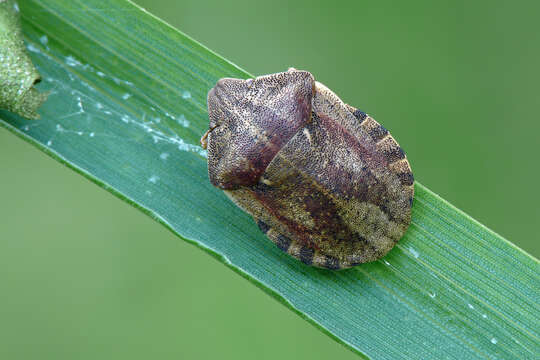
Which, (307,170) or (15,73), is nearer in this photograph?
(307,170)

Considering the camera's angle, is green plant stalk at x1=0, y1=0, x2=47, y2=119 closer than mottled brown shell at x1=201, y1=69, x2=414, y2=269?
No

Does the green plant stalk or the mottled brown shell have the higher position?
the mottled brown shell

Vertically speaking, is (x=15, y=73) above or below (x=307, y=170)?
below

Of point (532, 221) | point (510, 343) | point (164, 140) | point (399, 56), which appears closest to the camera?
point (510, 343)

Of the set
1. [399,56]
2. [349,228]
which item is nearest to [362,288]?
[349,228]

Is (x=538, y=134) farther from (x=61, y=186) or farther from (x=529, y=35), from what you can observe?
(x=61, y=186)

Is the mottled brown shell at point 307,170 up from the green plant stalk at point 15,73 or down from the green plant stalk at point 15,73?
up

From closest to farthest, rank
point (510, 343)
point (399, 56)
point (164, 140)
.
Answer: point (510, 343) → point (164, 140) → point (399, 56)

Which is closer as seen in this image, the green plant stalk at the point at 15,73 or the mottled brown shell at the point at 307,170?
the mottled brown shell at the point at 307,170
